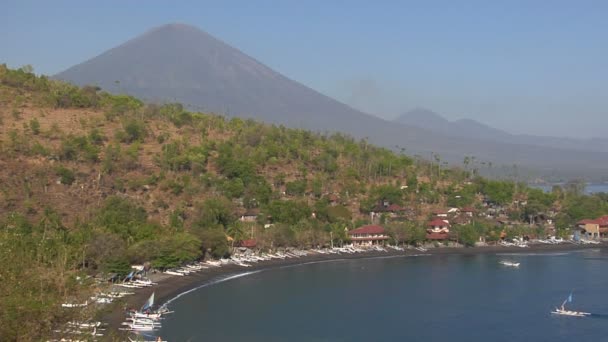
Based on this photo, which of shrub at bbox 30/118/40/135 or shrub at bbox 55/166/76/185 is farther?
shrub at bbox 30/118/40/135

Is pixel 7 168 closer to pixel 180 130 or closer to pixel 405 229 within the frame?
pixel 180 130

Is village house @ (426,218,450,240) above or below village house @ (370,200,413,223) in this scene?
below

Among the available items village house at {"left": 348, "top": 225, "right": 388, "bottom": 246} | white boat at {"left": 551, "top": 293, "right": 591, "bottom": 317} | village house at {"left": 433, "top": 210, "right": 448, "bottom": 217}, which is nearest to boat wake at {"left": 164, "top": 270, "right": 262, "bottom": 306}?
village house at {"left": 348, "top": 225, "right": 388, "bottom": 246}

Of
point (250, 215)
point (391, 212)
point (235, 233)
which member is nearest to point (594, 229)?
point (391, 212)

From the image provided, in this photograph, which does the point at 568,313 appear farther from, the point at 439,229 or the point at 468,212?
the point at 468,212

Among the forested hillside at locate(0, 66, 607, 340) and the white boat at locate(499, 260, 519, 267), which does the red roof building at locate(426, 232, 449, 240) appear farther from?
the white boat at locate(499, 260, 519, 267)

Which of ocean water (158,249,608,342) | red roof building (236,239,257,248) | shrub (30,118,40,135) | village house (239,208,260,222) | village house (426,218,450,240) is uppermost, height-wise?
shrub (30,118,40,135)

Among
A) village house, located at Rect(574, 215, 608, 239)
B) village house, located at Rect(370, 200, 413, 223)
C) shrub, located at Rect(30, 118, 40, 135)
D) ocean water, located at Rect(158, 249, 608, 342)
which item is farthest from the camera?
village house, located at Rect(574, 215, 608, 239)

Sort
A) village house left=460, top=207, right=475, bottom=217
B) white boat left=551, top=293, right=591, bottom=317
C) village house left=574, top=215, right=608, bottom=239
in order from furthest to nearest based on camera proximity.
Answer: village house left=574, top=215, right=608, bottom=239 → village house left=460, top=207, right=475, bottom=217 → white boat left=551, top=293, right=591, bottom=317
